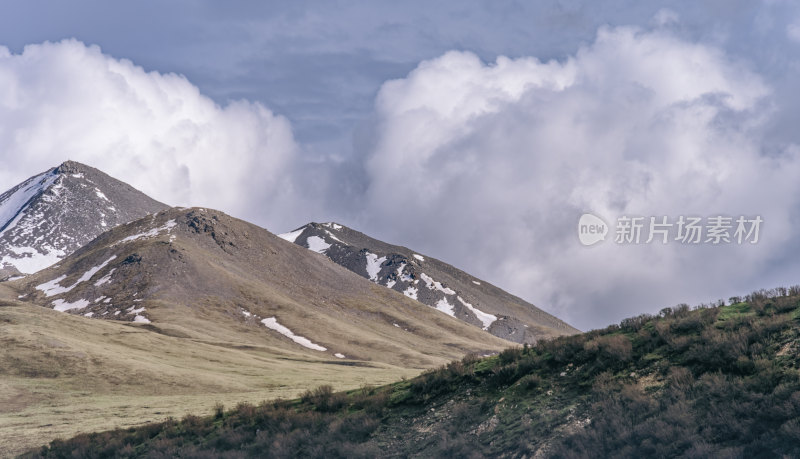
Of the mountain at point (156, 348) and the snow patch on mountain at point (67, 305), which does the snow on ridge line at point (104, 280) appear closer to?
the mountain at point (156, 348)

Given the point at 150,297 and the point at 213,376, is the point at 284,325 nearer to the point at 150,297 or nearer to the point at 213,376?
the point at 150,297

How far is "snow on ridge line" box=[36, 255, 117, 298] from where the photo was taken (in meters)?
183

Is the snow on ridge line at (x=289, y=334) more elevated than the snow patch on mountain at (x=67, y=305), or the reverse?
A: the snow on ridge line at (x=289, y=334)

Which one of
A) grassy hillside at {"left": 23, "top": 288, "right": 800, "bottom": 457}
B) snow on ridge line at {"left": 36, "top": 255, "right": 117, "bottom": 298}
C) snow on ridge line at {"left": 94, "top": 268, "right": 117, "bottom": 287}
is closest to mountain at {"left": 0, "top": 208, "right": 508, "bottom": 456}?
snow on ridge line at {"left": 94, "top": 268, "right": 117, "bottom": 287}

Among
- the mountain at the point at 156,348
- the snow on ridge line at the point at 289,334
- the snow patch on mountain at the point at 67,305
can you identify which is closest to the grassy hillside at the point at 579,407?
the mountain at the point at 156,348

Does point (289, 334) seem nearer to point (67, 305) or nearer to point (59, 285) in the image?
point (67, 305)

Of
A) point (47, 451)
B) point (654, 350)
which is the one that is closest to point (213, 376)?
point (47, 451)

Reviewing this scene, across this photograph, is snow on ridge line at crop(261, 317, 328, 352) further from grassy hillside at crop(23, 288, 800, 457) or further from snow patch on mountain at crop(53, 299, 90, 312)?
grassy hillside at crop(23, 288, 800, 457)

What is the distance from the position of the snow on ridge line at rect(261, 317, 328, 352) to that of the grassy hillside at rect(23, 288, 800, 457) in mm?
134350

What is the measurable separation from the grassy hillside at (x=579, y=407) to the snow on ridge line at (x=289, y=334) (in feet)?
441

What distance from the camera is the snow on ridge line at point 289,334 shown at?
165 m

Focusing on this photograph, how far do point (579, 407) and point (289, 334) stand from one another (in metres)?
156

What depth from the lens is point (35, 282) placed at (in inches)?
7672

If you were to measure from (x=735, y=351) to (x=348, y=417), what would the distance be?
1474 centimetres
